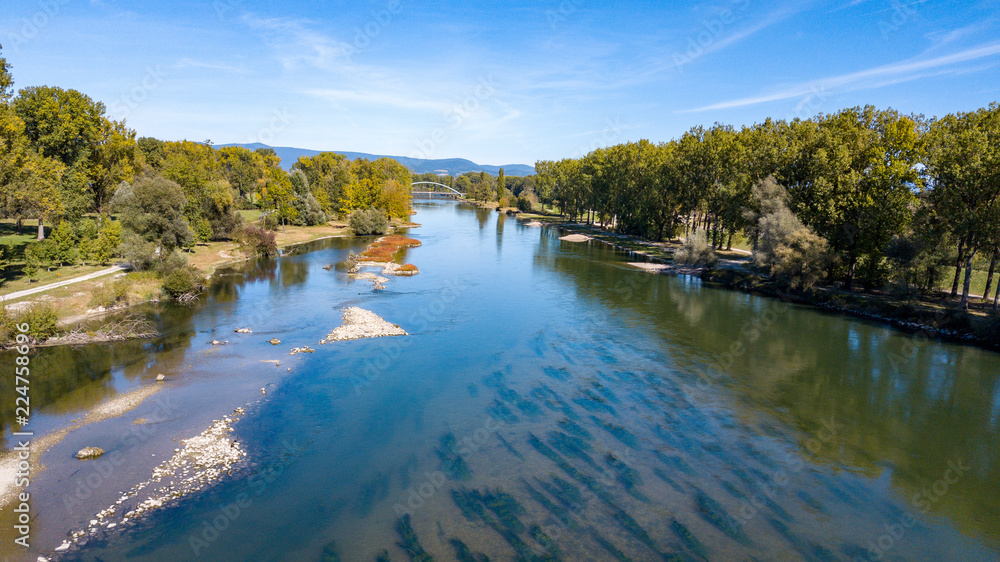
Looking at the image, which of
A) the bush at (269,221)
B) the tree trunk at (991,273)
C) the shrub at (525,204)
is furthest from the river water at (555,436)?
the shrub at (525,204)

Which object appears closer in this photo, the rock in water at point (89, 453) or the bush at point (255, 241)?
the rock in water at point (89, 453)

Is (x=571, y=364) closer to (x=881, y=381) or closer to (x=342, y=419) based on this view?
(x=342, y=419)

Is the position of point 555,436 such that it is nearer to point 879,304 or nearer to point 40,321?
point 40,321

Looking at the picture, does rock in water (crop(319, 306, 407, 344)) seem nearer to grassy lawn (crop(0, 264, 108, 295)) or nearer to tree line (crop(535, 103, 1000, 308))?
grassy lawn (crop(0, 264, 108, 295))

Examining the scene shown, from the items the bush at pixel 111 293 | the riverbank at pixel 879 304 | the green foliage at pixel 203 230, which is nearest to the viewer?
the riverbank at pixel 879 304

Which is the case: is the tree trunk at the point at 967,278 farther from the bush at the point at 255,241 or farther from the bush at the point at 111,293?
the bush at the point at 255,241

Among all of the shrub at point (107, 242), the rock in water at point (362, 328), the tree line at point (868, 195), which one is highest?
the tree line at point (868, 195)

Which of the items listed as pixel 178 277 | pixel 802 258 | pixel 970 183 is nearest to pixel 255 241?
pixel 178 277
